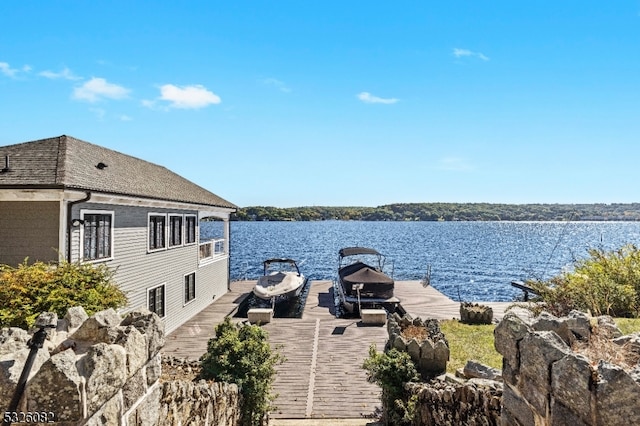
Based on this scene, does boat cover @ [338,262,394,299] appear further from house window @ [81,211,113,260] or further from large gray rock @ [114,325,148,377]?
large gray rock @ [114,325,148,377]

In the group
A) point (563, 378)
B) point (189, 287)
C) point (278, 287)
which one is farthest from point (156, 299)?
point (563, 378)

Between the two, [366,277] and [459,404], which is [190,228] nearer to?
[366,277]

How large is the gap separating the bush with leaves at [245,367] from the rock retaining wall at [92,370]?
13.8 ft

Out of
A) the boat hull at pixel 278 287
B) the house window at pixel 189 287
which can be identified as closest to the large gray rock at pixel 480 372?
the house window at pixel 189 287

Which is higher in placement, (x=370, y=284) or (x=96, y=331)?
(x=96, y=331)

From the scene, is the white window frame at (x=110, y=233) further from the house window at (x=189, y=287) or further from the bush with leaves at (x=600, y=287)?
the bush with leaves at (x=600, y=287)

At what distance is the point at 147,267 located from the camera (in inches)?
627

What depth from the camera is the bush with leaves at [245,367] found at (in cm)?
884

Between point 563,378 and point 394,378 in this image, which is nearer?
point 563,378

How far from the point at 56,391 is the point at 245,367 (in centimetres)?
692

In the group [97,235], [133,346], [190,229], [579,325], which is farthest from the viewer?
[190,229]

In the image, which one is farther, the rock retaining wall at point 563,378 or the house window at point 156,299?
the house window at point 156,299

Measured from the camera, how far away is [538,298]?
1454cm

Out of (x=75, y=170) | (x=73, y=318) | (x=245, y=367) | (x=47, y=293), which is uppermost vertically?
(x=75, y=170)
